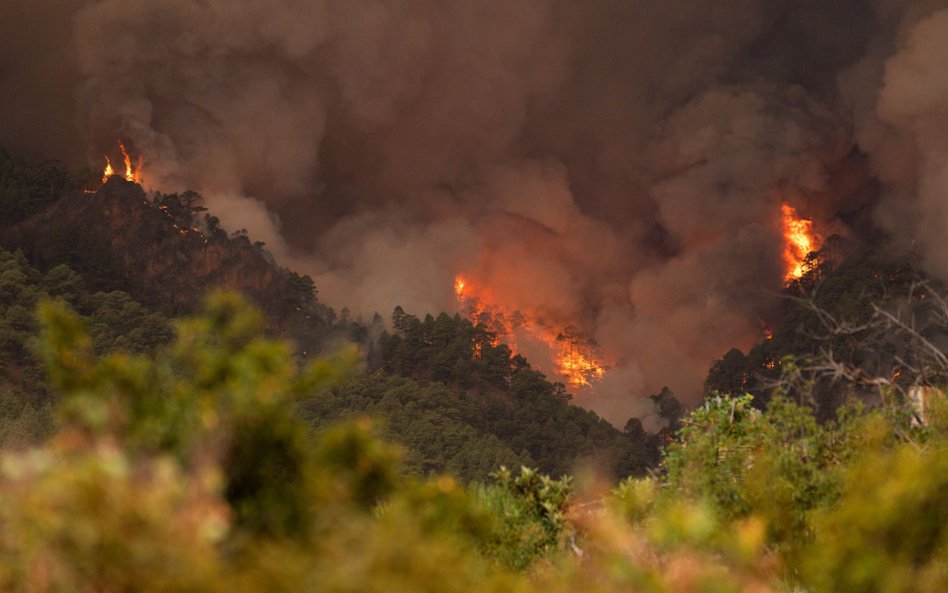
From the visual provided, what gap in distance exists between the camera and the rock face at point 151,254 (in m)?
104

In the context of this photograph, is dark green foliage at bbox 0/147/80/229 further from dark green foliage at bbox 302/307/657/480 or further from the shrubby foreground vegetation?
the shrubby foreground vegetation

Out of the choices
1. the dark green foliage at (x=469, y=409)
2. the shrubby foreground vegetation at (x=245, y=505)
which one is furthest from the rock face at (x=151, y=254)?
the shrubby foreground vegetation at (x=245, y=505)

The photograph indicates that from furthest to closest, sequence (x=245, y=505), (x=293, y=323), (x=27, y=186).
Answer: (x=293, y=323), (x=27, y=186), (x=245, y=505)

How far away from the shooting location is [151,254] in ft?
360

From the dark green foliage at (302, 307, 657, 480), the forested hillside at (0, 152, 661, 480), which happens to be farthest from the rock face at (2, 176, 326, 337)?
the dark green foliage at (302, 307, 657, 480)

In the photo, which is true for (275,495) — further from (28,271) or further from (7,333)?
(28,271)

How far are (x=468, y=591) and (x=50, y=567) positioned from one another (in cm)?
291

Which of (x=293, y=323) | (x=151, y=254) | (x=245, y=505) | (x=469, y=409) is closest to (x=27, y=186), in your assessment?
(x=151, y=254)

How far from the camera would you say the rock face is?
340 ft

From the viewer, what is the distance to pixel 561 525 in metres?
18.6

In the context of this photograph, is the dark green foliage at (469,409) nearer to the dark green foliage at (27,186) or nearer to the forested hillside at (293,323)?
the forested hillside at (293,323)

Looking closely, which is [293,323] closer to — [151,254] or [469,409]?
[151,254]

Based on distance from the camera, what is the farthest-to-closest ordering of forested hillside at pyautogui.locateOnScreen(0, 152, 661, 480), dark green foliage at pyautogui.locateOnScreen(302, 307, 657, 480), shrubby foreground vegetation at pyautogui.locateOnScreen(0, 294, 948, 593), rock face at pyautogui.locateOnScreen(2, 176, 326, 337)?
rock face at pyautogui.locateOnScreen(2, 176, 326, 337) → forested hillside at pyautogui.locateOnScreen(0, 152, 661, 480) → dark green foliage at pyautogui.locateOnScreen(302, 307, 657, 480) → shrubby foreground vegetation at pyautogui.locateOnScreen(0, 294, 948, 593)

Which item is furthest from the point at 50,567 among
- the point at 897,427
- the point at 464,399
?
the point at 464,399
